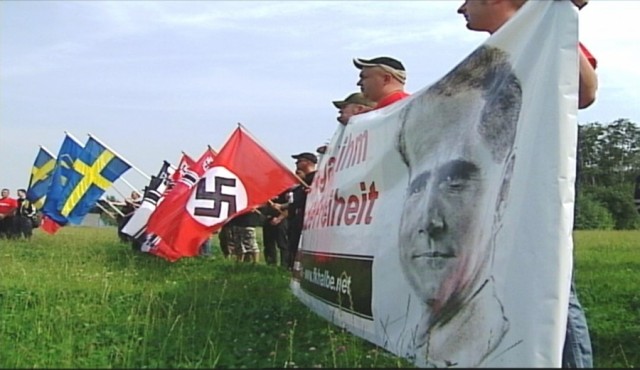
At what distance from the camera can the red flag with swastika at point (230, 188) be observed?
951 cm

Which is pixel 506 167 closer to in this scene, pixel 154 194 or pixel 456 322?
pixel 456 322

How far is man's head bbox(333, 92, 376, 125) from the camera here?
730cm

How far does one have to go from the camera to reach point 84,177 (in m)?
21.0

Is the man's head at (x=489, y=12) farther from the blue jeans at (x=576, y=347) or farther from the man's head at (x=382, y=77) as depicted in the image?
the man's head at (x=382, y=77)

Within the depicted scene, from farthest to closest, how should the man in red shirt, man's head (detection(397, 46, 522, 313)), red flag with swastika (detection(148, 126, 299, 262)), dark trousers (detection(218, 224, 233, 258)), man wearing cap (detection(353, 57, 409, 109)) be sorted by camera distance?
the man in red shirt → dark trousers (detection(218, 224, 233, 258)) → red flag with swastika (detection(148, 126, 299, 262)) → man wearing cap (detection(353, 57, 409, 109)) → man's head (detection(397, 46, 522, 313))

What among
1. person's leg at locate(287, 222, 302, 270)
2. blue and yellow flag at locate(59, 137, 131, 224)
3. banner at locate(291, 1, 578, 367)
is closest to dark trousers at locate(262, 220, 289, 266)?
person's leg at locate(287, 222, 302, 270)

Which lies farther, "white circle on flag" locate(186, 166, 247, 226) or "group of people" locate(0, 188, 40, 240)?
"group of people" locate(0, 188, 40, 240)

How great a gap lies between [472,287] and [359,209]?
6.13 feet

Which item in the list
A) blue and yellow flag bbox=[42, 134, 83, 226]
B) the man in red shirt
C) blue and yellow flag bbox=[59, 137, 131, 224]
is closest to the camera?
blue and yellow flag bbox=[59, 137, 131, 224]

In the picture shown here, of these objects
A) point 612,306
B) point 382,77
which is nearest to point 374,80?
point 382,77

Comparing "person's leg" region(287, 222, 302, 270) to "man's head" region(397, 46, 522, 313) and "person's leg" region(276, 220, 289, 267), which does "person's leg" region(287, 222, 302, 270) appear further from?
"man's head" region(397, 46, 522, 313)

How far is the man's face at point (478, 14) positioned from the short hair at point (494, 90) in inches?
9.2

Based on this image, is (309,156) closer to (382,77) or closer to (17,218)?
(382,77)

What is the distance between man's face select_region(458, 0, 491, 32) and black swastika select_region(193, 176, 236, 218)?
203 inches
